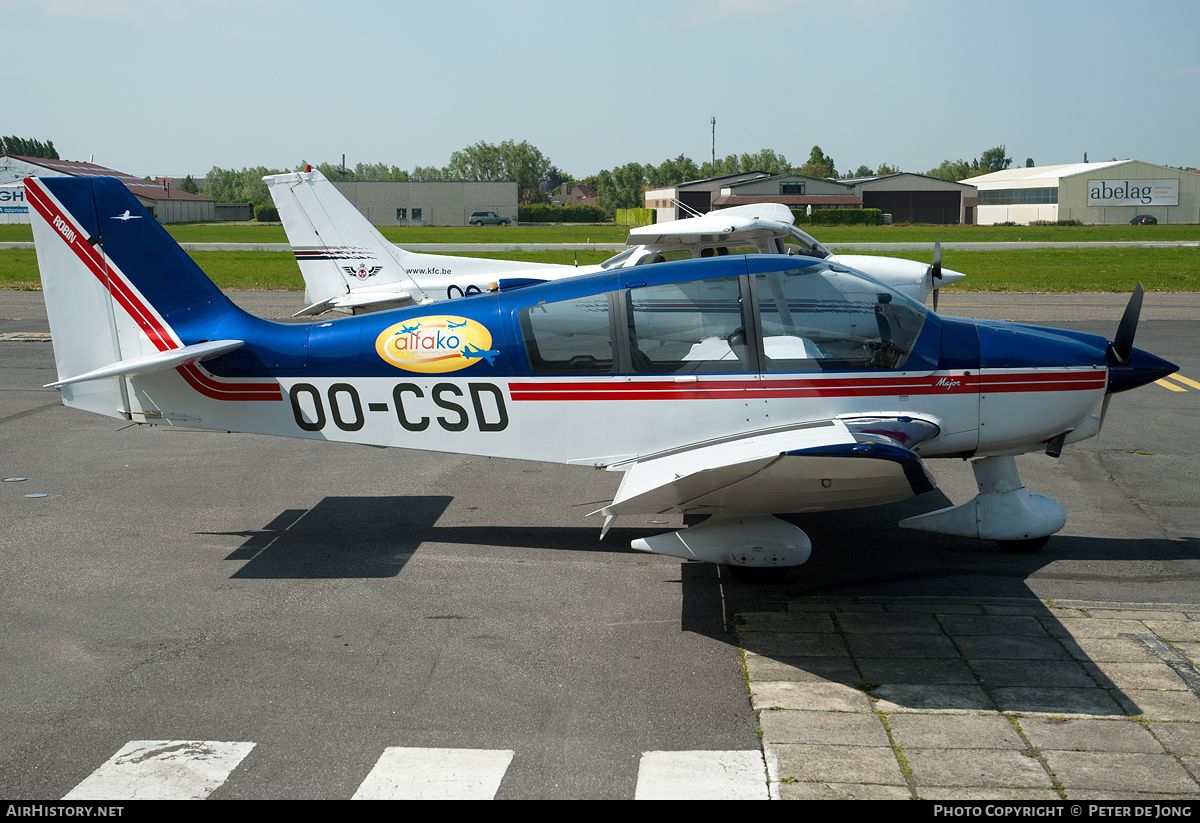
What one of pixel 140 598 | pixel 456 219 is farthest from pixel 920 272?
pixel 456 219

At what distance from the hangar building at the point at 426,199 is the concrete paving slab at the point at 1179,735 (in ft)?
324

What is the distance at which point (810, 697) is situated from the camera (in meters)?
4.77

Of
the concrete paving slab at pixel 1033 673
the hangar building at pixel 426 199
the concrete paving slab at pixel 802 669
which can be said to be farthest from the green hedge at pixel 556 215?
the concrete paving slab at pixel 1033 673

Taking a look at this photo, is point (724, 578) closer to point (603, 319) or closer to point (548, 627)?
point (548, 627)

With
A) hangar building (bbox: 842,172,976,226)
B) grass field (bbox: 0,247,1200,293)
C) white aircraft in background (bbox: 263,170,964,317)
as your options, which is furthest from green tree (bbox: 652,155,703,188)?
white aircraft in background (bbox: 263,170,964,317)

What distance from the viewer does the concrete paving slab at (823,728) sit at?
14.2 ft

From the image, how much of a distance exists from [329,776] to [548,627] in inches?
73.8

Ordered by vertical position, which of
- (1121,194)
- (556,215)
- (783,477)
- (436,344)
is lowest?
(783,477)

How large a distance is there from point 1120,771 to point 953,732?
70 centimetres

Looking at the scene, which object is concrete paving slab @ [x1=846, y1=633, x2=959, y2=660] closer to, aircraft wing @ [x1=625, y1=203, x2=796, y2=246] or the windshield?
aircraft wing @ [x1=625, y1=203, x2=796, y2=246]

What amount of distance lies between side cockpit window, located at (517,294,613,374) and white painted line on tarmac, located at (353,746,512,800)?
305cm

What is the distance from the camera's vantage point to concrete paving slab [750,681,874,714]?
466cm

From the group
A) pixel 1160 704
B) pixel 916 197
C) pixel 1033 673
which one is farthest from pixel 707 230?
pixel 916 197

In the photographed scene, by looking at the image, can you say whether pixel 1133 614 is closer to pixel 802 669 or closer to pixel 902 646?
pixel 902 646
